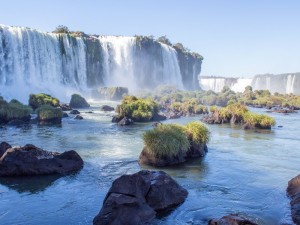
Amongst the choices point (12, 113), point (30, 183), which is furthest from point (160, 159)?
point (12, 113)

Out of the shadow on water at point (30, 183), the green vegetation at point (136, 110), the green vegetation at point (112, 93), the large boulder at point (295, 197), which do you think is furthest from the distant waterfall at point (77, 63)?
the large boulder at point (295, 197)

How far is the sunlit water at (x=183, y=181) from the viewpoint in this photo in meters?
16.4

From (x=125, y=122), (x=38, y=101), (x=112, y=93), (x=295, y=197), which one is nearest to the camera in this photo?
(x=295, y=197)

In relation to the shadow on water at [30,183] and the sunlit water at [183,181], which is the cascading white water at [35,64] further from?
the shadow on water at [30,183]

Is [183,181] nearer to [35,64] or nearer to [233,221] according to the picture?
[233,221]

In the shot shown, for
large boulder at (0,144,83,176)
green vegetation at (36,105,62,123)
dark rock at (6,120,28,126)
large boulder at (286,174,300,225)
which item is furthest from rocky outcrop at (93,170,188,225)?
green vegetation at (36,105,62,123)

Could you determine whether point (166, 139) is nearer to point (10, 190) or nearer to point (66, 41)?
point (10, 190)

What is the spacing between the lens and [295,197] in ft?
56.7

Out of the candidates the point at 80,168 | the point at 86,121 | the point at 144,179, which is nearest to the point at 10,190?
the point at 80,168

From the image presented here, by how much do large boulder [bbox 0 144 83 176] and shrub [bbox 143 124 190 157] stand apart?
4.96 m

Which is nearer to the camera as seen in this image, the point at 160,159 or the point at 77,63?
the point at 160,159

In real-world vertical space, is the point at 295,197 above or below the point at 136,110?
below

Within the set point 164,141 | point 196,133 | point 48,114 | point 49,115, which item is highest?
point 196,133

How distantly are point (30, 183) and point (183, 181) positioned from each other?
847 centimetres
